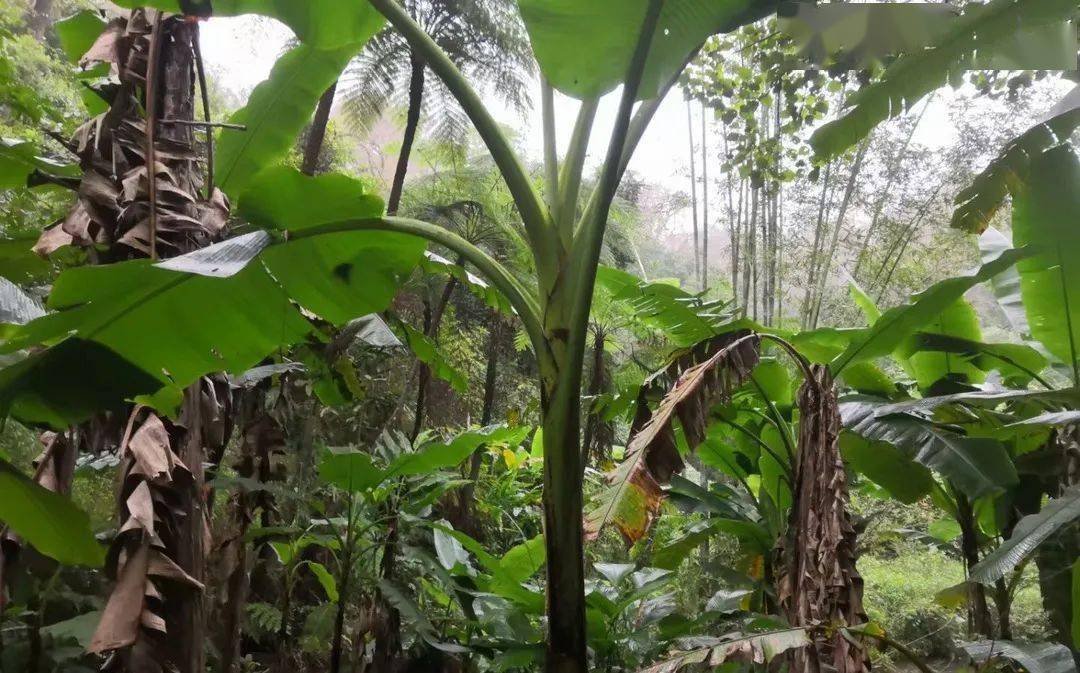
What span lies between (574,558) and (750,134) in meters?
1.78

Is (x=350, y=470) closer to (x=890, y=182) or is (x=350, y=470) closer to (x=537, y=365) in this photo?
(x=537, y=365)

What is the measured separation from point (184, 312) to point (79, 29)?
3.27ft

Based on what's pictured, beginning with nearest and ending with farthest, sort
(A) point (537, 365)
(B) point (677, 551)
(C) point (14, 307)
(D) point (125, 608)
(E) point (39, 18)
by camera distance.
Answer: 1. (D) point (125, 608)
2. (C) point (14, 307)
3. (A) point (537, 365)
4. (B) point (677, 551)
5. (E) point (39, 18)

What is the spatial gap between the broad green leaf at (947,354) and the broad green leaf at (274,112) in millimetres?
2089

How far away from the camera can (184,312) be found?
4.87 ft

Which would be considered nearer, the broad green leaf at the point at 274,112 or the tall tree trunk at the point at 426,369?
the broad green leaf at the point at 274,112

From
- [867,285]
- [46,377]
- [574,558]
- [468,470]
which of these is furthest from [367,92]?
[867,285]

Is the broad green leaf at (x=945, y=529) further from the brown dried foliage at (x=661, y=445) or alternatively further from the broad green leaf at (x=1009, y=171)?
the brown dried foliage at (x=661, y=445)

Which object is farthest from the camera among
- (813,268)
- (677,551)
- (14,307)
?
(813,268)

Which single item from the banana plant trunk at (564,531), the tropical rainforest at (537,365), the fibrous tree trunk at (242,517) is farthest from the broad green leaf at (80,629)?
the banana plant trunk at (564,531)

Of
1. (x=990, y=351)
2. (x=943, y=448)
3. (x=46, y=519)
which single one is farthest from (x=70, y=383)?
(x=990, y=351)

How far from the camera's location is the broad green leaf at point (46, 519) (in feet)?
3.92

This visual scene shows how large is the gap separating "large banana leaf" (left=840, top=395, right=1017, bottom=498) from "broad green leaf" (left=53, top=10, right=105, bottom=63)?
2.40 metres

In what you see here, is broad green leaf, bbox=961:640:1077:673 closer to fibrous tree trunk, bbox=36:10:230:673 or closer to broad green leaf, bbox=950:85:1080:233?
broad green leaf, bbox=950:85:1080:233
